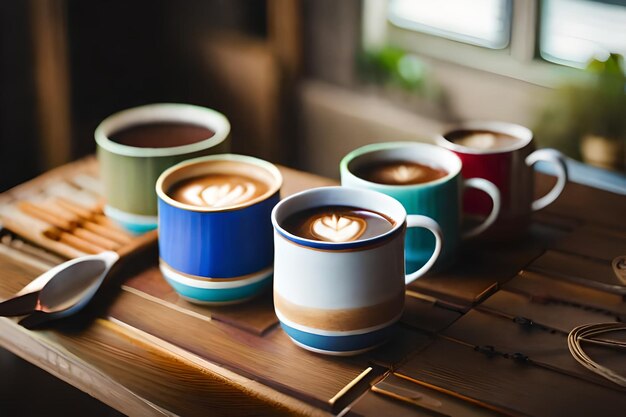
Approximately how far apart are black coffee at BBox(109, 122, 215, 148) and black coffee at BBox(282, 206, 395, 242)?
1.13ft

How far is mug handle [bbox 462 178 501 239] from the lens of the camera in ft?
3.73

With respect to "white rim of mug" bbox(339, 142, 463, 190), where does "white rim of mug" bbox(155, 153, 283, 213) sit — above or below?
below

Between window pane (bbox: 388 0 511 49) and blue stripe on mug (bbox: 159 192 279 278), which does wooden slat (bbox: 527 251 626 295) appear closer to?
blue stripe on mug (bbox: 159 192 279 278)

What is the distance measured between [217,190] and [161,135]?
9.7 inches

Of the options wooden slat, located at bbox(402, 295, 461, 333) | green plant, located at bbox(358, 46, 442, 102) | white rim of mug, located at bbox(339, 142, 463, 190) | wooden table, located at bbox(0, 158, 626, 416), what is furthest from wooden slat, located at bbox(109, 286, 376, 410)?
green plant, located at bbox(358, 46, 442, 102)

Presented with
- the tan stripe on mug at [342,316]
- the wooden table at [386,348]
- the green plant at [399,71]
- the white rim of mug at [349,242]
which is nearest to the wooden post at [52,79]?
the green plant at [399,71]

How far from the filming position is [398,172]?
46.1 inches

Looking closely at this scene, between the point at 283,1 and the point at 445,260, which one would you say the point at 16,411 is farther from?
the point at 283,1

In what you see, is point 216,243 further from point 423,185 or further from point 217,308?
point 423,185

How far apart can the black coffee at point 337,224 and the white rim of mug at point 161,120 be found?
0.83ft

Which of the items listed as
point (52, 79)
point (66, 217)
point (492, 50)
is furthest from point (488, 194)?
point (52, 79)

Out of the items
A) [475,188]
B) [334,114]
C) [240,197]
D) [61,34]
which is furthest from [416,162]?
[61,34]

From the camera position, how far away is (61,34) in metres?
2.15

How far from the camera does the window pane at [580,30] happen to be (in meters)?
1.77
